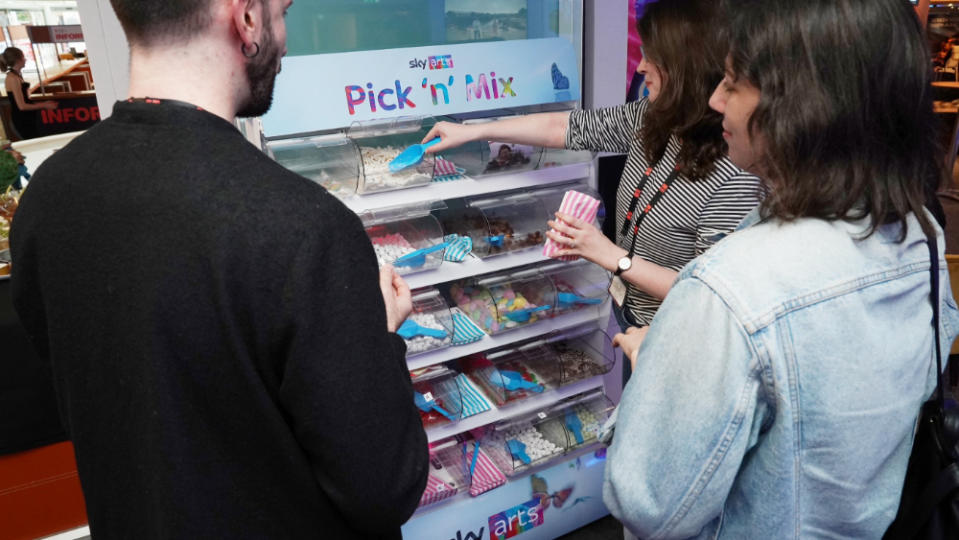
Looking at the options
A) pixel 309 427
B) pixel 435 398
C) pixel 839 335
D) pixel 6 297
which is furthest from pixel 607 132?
pixel 6 297

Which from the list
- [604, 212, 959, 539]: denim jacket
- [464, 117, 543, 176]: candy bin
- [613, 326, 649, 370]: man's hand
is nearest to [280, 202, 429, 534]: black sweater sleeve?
[604, 212, 959, 539]: denim jacket

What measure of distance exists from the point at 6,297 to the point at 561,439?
213 cm

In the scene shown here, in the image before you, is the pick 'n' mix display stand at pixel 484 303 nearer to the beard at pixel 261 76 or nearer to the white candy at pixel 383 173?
the white candy at pixel 383 173

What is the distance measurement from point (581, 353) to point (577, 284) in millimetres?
311

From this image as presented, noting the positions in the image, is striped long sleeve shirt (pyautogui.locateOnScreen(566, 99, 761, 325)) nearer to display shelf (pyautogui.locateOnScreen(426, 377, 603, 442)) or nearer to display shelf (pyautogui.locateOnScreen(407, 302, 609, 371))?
display shelf (pyautogui.locateOnScreen(407, 302, 609, 371))

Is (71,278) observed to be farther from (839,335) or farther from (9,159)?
(9,159)

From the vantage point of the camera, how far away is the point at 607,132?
2.22 meters

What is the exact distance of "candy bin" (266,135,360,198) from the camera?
202 cm

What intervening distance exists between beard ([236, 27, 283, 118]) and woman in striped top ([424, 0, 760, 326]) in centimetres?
106

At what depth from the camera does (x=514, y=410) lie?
8.27ft

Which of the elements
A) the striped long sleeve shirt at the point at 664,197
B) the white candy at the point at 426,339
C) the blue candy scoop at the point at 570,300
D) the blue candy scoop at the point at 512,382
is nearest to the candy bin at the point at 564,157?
the striped long sleeve shirt at the point at 664,197

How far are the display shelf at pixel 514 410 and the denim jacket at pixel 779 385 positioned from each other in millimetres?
1330

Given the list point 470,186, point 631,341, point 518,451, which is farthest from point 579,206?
point 518,451

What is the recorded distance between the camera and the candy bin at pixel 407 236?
84.2 inches
